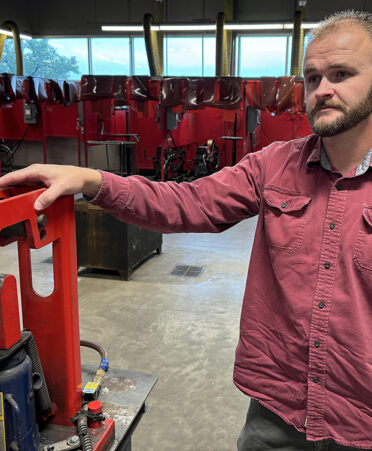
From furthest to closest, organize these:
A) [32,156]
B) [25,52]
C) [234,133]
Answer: [25,52], [32,156], [234,133]

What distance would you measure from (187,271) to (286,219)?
366 centimetres

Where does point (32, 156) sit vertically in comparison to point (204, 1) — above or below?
below

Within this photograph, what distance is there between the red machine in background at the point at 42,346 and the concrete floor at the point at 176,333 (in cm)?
129

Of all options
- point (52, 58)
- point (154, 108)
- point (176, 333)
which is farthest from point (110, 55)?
point (176, 333)

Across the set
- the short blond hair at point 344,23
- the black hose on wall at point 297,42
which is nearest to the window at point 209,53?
the black hose on wall at point 297,42

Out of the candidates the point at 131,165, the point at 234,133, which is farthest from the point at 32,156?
the point at 234,133

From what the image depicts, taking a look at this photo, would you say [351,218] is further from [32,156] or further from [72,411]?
[32,156]

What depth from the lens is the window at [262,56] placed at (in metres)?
11.9

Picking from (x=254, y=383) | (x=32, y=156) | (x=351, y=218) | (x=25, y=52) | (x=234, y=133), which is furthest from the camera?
(x=25, y=52)

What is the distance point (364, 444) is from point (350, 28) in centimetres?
110

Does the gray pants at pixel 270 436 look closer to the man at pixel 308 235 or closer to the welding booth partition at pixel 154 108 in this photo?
the man at pixel 308 235

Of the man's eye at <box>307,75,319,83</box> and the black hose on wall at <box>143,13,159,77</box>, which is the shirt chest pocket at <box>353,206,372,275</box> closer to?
the man's eye at <box>307,75,319,83</box>

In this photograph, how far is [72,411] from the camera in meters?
1.23

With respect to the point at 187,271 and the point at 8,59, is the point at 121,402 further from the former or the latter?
the point at 8,59
